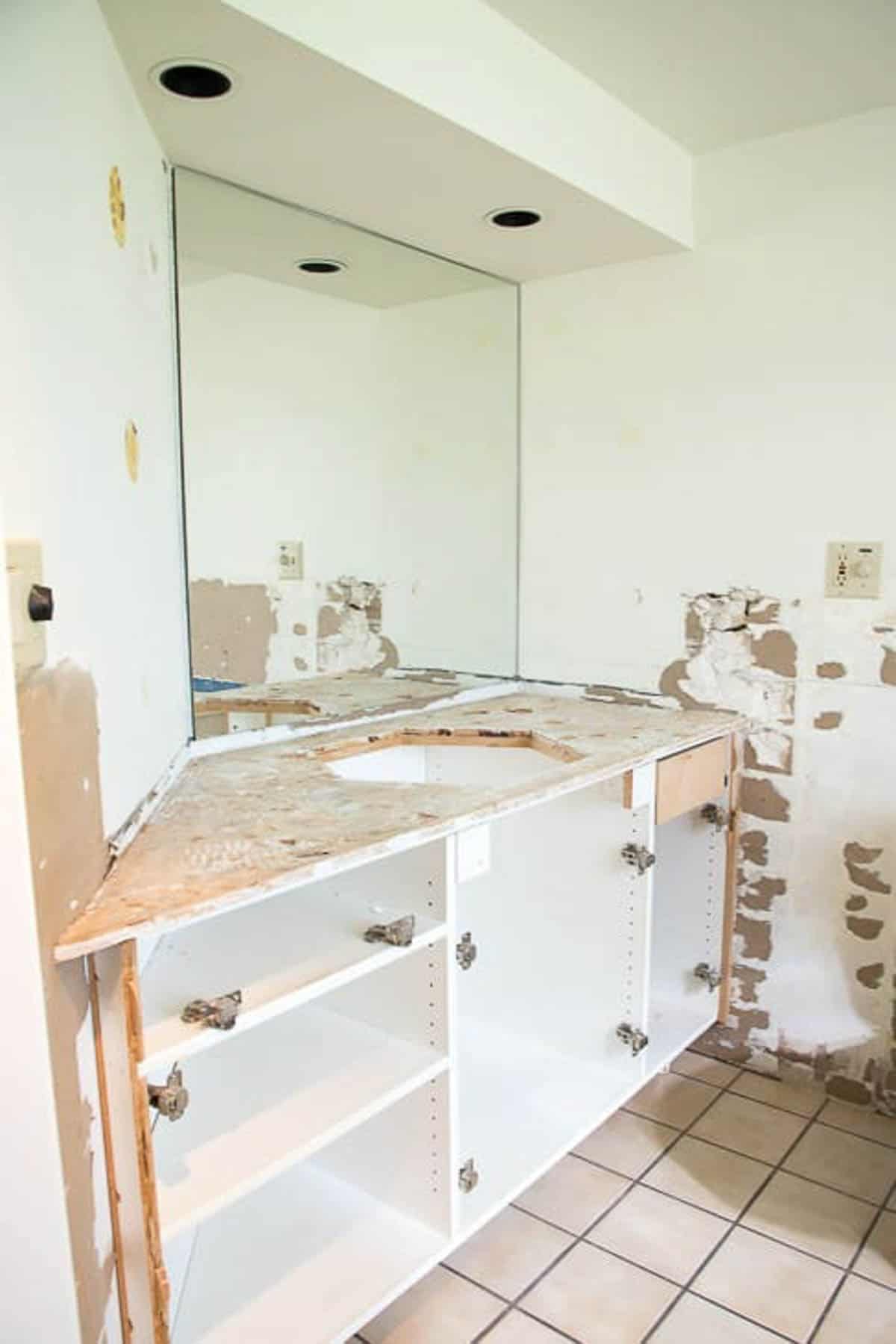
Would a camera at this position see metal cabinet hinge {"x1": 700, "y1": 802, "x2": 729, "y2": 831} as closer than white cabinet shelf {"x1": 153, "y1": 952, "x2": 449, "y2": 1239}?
No

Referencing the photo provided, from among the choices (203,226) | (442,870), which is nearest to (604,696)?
(442,870)

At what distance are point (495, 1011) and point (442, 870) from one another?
0.89 m

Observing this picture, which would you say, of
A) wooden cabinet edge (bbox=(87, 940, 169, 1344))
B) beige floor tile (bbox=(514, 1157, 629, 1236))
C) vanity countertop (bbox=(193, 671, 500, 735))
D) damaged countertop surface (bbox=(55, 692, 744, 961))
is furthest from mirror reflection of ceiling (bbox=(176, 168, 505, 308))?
beige floor tile (bbox=(514, 1157, 629, 1236))

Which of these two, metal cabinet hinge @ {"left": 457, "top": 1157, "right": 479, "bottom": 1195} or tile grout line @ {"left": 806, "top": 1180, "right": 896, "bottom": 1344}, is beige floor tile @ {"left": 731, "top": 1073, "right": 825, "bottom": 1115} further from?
metal cabinet hinge @ {"left": 457, "top": 1157, "right": 479, "bottom": 1195}

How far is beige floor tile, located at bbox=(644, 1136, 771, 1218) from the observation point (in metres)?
1.81

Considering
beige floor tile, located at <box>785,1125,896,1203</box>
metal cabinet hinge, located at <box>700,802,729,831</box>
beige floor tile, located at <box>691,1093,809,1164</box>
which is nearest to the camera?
beige floor tile, located at <box>785,1125,896,1203</box>

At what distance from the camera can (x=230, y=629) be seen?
1.86 m

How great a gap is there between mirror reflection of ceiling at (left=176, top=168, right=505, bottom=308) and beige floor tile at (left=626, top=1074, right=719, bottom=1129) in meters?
2.02

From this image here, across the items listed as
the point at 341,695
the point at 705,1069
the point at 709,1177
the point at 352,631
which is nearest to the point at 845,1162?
the point at 709,1177

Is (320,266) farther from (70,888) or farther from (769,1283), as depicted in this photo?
(769,1283)

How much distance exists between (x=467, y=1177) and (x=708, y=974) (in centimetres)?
97

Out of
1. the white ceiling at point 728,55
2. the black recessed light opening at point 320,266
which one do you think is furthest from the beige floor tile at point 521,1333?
the white ceiling at point 728,55

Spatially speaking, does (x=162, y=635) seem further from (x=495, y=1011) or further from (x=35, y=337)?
(x=495, y=1011)

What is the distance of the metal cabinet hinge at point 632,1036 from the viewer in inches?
74.9
